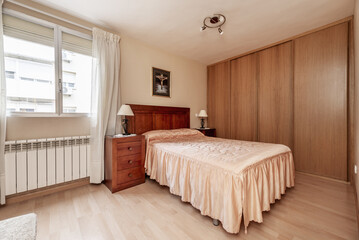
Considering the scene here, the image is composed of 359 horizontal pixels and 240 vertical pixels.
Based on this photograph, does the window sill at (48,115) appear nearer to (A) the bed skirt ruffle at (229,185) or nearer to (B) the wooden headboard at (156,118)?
(B) the wooden headboard at (156,118)

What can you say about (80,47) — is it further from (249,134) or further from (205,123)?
(249,134)

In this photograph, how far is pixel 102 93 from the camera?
2.50 m

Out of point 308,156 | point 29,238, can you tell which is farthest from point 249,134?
point 29,238

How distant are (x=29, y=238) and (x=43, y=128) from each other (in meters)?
1.95

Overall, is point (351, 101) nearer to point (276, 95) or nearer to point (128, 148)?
point (276, 95)

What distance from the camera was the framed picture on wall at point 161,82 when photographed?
338cm

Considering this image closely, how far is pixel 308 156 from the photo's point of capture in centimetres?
284

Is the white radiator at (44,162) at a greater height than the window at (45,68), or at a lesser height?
lesser

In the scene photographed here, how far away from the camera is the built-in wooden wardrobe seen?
253 cm

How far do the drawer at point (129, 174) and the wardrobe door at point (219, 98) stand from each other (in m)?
2.57

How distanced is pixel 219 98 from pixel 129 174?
10.1 ft

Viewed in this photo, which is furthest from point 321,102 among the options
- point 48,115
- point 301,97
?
point 48,115

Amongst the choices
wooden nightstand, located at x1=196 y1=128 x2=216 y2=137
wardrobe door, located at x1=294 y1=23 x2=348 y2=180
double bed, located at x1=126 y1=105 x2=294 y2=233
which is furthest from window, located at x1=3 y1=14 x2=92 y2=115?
wardrobe door, located at x1=294 y1=23 x2=348 y2=180

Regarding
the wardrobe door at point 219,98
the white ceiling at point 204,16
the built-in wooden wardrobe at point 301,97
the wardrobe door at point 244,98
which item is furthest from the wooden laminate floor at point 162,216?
the white ceiling at point 204,16
